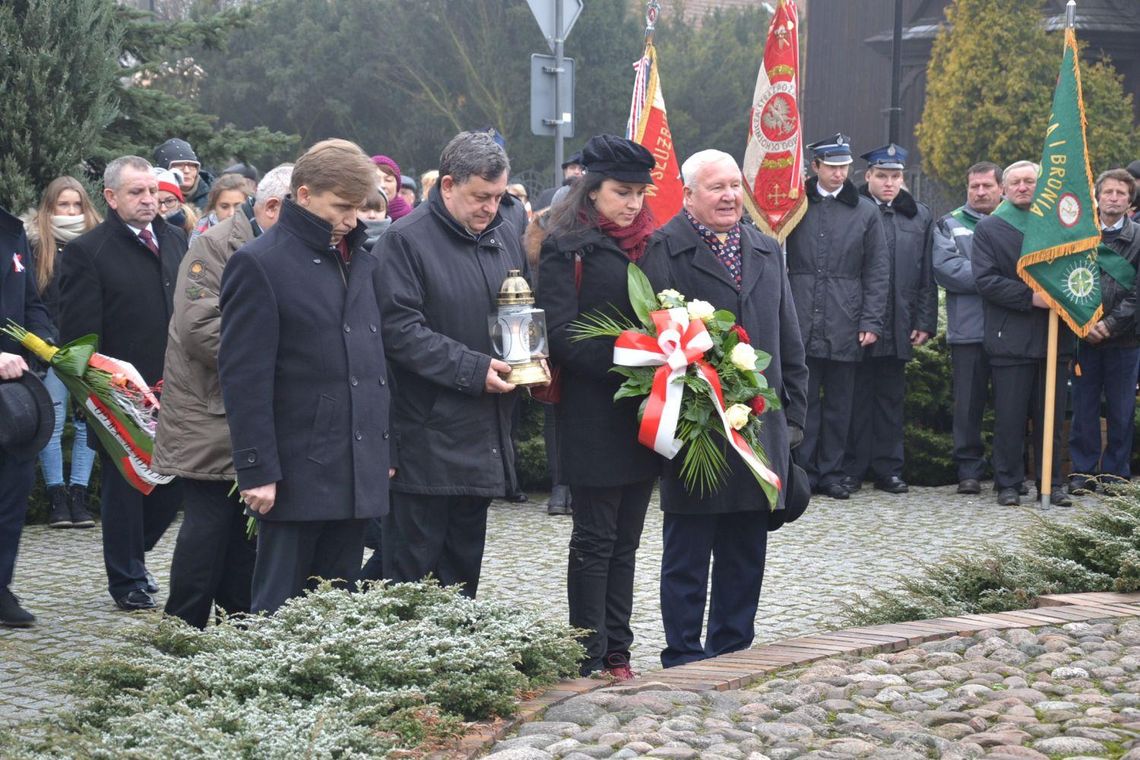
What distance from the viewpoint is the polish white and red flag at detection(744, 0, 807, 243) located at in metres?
10.9

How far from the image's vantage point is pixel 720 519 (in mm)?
6301

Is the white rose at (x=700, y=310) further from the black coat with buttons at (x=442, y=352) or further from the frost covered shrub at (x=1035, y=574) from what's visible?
the frost covered shrub at (x=1035, y=574)

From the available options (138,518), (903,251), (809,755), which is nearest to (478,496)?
(809,755)

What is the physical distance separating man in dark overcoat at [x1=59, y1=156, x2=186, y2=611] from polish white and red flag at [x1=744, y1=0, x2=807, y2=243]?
4.57 m

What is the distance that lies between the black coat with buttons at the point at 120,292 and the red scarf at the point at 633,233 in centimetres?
270

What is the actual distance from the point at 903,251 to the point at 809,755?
24.8 feet

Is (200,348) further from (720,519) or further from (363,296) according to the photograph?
(720,519)

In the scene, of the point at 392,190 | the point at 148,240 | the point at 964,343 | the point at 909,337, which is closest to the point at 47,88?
the point at 392,190

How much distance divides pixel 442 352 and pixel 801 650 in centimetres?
157

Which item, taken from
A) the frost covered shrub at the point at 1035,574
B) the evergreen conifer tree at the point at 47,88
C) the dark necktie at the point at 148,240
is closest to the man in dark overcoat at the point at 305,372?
the frost covered shrub at the point at 1035,574

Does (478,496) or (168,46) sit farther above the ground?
(168,46)

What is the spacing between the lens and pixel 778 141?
1110cm

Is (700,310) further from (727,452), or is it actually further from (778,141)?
(778,141)

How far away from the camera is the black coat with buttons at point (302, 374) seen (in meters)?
5.07
